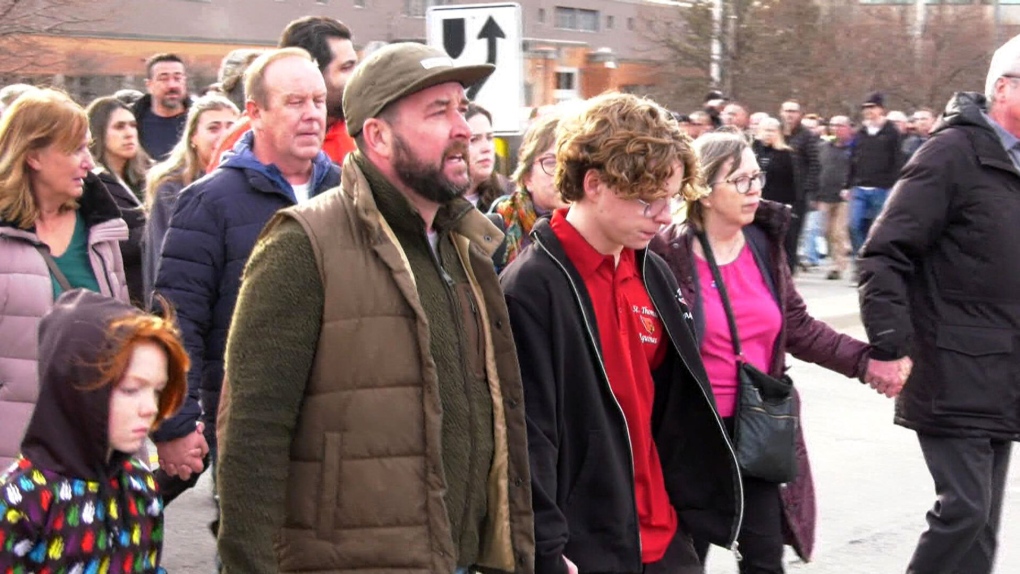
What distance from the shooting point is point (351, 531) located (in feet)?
9.80

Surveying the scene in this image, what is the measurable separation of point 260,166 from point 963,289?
2.45 meters

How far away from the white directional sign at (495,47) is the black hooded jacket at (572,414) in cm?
498

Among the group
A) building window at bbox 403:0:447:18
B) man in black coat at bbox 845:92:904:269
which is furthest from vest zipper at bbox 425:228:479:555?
building window at bbox 403:0:447:18

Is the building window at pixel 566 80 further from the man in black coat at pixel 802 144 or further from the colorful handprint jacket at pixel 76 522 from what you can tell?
the colorful handprint jacket at pixel 76 522

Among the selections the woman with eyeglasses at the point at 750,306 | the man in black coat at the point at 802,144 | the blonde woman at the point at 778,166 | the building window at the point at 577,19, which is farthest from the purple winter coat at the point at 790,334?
the building window at the point at 577,19

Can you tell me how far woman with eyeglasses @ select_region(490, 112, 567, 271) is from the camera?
5.72m

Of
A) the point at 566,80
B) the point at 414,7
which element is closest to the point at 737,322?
the point at 566,80

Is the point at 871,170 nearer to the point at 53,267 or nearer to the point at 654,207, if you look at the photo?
the point at 53,267

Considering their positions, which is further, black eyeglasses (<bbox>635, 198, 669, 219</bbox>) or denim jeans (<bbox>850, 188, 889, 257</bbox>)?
denim jeans (<bbox>850, 188, 889, 257</bbox>)

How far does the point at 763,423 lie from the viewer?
4.59 m

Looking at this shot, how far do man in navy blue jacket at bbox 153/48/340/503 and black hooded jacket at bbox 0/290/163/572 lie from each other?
3.76 feet

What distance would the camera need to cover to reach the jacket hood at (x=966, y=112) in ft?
16.8

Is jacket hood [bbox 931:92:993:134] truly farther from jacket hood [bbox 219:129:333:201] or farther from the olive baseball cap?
the olive baseball cap

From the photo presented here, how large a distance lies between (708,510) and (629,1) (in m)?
80.2
